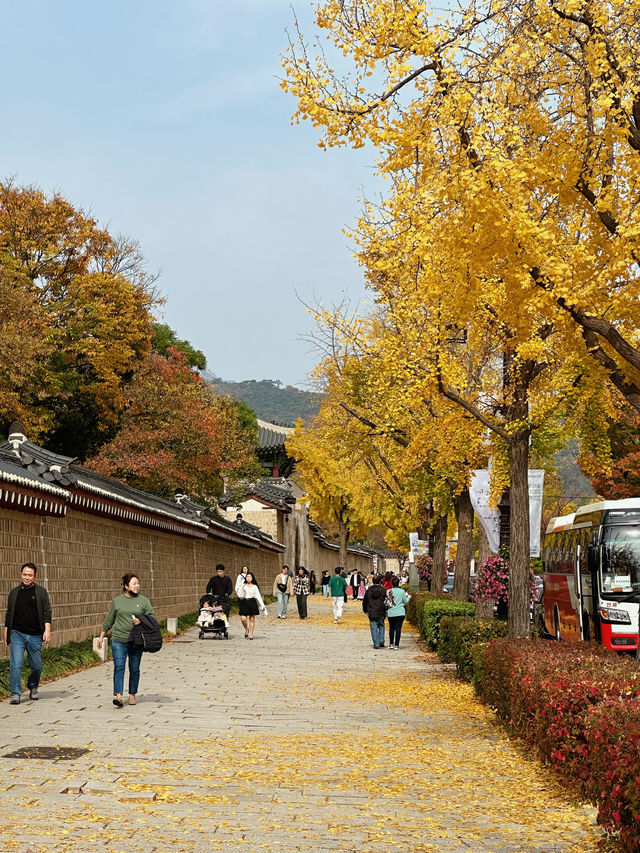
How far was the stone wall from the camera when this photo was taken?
675 inches

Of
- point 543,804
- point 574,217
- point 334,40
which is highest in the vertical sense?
point 334,40

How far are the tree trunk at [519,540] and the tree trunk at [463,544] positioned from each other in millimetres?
11327

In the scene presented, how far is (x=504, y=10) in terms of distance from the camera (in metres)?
11.8

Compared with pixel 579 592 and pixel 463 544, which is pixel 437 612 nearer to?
pixel 579 592

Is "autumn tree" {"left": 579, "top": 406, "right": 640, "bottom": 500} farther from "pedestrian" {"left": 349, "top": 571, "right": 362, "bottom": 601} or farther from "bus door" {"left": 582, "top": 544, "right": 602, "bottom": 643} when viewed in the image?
"bus door" {"left": 582, "top": 544, "right": 602, "bottom": 643}

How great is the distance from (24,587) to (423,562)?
31.3 meters

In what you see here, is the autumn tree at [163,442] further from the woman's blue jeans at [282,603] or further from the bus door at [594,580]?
the bus door at [594,580]

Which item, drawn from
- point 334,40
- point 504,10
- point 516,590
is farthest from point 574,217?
point 516,590

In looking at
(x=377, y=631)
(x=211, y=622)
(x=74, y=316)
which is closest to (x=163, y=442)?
(x=74, y=316)

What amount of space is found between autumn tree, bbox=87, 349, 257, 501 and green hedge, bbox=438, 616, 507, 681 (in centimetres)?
1920

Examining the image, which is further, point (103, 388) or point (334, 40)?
point (103, 388)

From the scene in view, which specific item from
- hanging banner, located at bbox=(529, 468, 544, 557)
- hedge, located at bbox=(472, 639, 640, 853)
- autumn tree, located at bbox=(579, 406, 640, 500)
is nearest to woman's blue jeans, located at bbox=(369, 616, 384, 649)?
hanging banner, located at bbox=(529, 468, 544, 557)

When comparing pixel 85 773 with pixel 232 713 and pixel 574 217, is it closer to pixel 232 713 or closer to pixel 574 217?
pixel 232 713

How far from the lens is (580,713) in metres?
8.23
